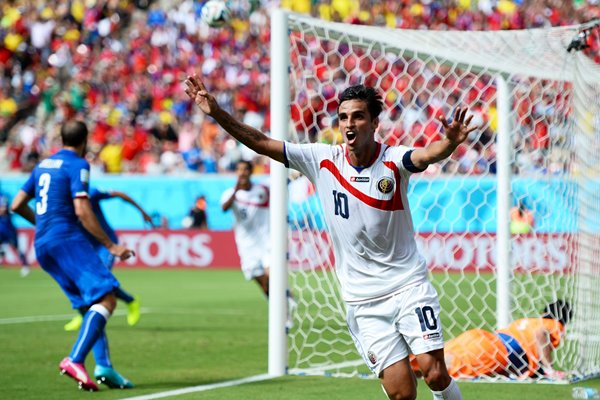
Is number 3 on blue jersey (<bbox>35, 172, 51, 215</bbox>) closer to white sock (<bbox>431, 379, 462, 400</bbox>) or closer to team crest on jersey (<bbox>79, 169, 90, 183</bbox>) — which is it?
team crest on jersey (<bbox>79, 169, 90, 183</bbox>)

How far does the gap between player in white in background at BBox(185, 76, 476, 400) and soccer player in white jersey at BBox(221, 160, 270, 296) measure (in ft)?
24.2

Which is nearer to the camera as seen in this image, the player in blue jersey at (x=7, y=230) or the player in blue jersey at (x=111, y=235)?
the player in blue jersey at (x=111, y=235)

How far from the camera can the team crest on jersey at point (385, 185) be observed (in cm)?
595

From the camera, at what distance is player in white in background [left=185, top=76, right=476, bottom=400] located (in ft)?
19.2

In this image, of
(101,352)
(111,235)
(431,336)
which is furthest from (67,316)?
(431,336)

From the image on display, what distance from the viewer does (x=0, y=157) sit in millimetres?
30281

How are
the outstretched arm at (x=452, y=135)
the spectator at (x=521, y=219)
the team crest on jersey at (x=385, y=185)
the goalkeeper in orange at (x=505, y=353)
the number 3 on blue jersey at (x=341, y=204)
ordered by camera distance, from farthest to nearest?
the spectator at (x=521, y=219), the goalkeeper in orange at (x=505, y=353), the number 3 on blue jersey at (x=341, y=204), the team crest on jersey at (x=385, y=185), the outstretched arm at (x=452, y=135)

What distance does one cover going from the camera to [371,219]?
6.00m

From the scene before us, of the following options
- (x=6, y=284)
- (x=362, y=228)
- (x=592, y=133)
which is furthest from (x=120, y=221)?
(x=362, y=228)

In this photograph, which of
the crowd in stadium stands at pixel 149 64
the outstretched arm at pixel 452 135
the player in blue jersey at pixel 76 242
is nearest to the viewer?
the outstretched arm at pixel 452 135

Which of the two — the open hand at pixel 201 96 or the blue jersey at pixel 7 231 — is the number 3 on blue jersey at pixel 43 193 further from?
the blue jersey at pixel 7 231

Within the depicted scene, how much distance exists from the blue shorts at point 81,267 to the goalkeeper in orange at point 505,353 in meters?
2.74

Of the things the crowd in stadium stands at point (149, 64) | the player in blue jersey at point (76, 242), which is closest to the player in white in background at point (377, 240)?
the player in blue jersey at point (76, 242)

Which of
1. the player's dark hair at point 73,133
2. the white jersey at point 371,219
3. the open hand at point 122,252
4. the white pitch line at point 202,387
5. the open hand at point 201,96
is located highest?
the open hand at point 201,96
